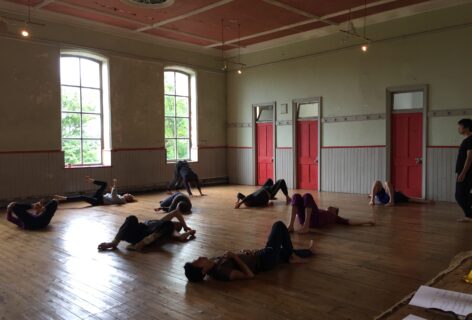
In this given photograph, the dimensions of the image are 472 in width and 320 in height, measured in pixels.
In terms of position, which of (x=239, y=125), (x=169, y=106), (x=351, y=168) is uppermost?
(x=169, y=106)

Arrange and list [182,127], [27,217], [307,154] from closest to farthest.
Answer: [27,217]
[307,154]
[182,127]

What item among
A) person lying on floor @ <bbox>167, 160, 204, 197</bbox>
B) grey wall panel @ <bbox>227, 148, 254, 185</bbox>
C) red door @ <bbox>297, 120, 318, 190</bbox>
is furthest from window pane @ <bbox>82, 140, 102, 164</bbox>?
red door @ <bbox>297, 120, 318, 190</bbox>

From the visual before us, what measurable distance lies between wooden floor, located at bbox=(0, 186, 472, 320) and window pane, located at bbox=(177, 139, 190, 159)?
5317 mm

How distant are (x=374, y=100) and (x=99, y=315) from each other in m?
8.26

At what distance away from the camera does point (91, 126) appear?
10289mm

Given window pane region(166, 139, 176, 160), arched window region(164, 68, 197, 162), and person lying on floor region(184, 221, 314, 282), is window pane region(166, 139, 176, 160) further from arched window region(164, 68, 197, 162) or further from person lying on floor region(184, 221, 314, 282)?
person lying on floor region(184, 221, 314, 282)

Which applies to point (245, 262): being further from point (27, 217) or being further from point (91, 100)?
point (91, 100)

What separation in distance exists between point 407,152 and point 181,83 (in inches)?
257

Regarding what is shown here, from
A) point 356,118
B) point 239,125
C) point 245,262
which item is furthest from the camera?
point 239,125

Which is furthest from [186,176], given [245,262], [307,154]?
[245,262]

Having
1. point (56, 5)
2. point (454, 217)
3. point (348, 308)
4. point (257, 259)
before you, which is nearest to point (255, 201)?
point (454, 217)

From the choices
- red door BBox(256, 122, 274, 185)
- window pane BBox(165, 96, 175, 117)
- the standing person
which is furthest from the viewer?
red door BBox(256, 122, 274, 185)

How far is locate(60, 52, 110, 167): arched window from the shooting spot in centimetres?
982

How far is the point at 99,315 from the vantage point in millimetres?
3143
